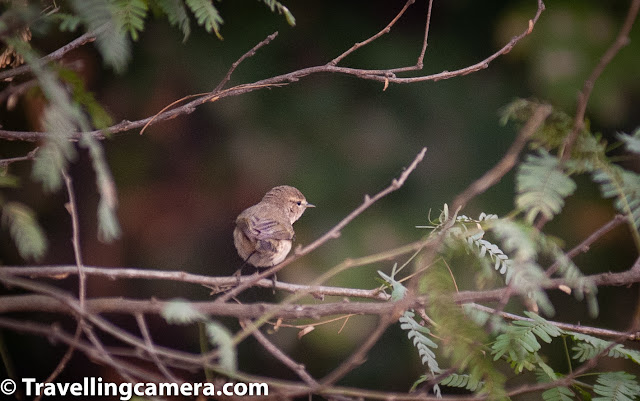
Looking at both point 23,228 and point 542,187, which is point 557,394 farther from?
point 23,228

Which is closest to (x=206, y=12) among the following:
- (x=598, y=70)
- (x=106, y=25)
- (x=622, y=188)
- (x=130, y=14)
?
(x=130, y=14)

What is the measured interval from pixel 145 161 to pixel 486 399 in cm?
278

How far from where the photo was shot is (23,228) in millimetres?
1149

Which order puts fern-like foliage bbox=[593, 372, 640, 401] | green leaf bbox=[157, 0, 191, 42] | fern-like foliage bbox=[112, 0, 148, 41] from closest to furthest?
fern-like foliage bbox=[112, 0, 148, 41], green leaf bbox=[157, 0, 191, 42], fern-like foliage bbox=[593, 372, 640, 401]

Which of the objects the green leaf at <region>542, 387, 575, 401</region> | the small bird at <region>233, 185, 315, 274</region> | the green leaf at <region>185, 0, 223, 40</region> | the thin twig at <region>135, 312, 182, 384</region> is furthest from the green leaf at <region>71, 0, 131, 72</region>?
the small bird at <region>233, 185, 315, 274</region>

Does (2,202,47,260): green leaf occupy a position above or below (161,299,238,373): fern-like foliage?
above

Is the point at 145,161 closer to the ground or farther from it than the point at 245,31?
closer to the ground

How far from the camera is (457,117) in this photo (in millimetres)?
3324

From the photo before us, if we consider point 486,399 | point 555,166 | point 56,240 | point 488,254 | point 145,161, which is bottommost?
point 486,399

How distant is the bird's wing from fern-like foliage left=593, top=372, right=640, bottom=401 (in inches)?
61.6

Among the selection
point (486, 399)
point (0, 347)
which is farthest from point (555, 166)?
point (0, 347)

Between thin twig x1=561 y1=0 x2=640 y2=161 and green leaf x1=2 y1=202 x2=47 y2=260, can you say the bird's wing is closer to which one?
green leaf x1=2 y1=202 x2=47 y2=260

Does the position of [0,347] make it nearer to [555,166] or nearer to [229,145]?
[555,166]

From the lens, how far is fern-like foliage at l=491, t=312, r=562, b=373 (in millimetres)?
1667
